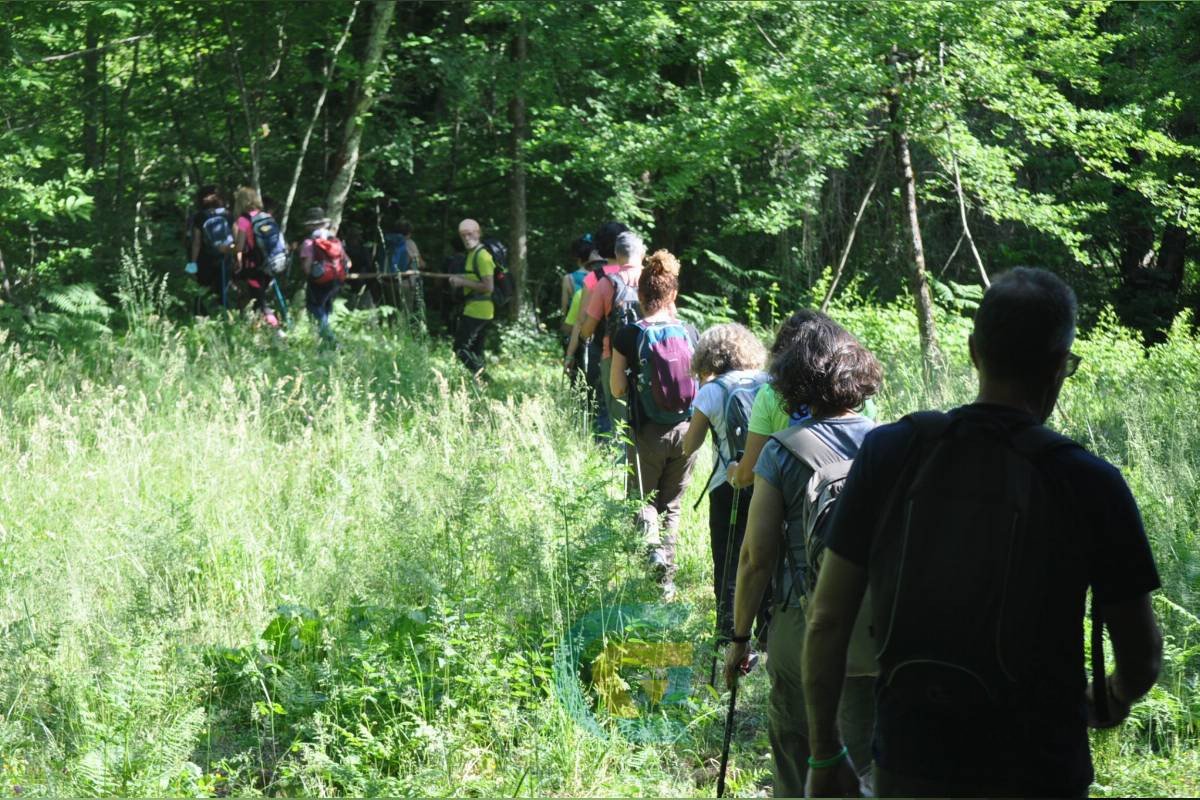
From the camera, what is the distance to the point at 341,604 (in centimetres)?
536

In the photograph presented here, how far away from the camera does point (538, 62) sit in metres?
15.3

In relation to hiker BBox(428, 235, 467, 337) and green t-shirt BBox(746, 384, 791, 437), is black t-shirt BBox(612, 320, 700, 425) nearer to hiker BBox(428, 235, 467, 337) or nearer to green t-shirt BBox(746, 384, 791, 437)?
green t-shirt BBox(746, 384, 791, 437)

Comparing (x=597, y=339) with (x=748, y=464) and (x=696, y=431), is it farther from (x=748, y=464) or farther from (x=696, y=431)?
(x=748, y=464)

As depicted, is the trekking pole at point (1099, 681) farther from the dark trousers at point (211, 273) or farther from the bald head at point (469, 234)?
Answer: the dark trousers at point (211, 273)

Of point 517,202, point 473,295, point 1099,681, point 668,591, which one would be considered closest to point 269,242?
point 473,295

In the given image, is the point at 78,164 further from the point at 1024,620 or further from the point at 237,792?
the point at 1024,620

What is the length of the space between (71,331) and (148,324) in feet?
4.77

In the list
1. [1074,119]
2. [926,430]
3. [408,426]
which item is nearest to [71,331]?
[408,426]

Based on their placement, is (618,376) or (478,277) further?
(478,277)

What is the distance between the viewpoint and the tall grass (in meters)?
4.08

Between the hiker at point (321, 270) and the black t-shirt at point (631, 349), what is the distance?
7.79 metres

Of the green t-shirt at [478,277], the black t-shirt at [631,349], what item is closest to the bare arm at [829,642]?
the black t-shirt at [631,349]

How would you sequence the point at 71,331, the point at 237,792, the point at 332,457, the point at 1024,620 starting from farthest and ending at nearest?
the point at 71,331 < the point at 332,457 < the point at 237,792 < the point at 1024,620

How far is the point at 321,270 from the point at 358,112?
118 inches
